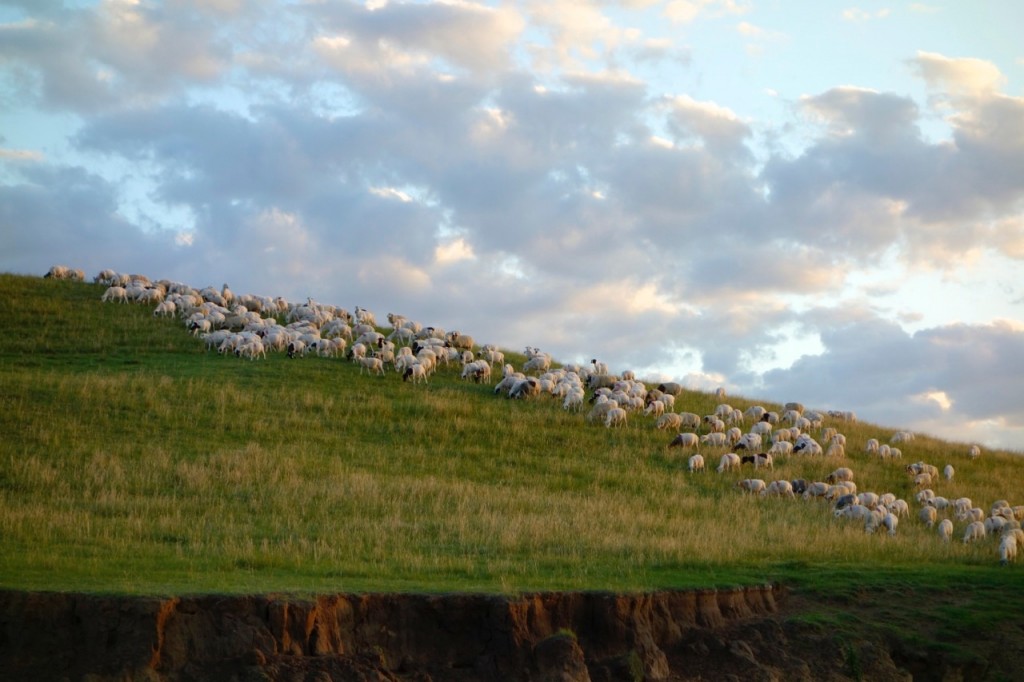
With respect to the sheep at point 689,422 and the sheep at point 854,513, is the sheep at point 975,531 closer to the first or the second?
the sheep at point 854,513

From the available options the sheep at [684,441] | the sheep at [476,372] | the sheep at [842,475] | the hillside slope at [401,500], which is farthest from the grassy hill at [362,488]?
the sheep at [476,372]

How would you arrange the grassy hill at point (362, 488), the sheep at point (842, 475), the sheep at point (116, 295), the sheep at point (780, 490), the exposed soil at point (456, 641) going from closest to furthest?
1. the exposed soil at point (456, 641)
2. the grassy hill at point (362, 488)
3. the sheep at point (780, 490)
4. the sheep at point (842, 475)
5. the sheep at point (116, 295)

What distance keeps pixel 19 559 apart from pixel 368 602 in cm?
642

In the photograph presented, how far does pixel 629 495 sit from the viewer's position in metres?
31.8

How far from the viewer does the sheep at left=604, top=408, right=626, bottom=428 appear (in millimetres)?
40750

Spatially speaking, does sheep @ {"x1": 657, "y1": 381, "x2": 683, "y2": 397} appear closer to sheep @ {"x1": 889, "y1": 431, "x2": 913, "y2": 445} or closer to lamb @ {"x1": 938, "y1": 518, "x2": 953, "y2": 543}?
sheep @ {"x1": 889, "y1": 431, "x2": 913, "y2": 445}

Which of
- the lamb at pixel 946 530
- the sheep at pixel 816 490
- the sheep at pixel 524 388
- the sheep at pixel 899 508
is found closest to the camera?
the lamb at pixel 946 530

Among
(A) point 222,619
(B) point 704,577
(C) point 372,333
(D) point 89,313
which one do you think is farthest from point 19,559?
(D) point 89,313

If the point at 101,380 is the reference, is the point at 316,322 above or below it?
above

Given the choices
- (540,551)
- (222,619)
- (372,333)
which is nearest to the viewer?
(222,619)

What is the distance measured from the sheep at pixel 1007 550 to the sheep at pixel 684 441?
44.6 ft

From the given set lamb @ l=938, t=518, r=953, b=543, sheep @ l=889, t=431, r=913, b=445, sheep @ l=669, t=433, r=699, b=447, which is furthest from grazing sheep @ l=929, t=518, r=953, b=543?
sheep @ l=889, t=431, r=913, b=445

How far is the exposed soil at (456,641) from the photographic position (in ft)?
A: 49.4

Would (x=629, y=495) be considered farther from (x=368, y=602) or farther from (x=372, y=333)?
(x=372, y=333)
